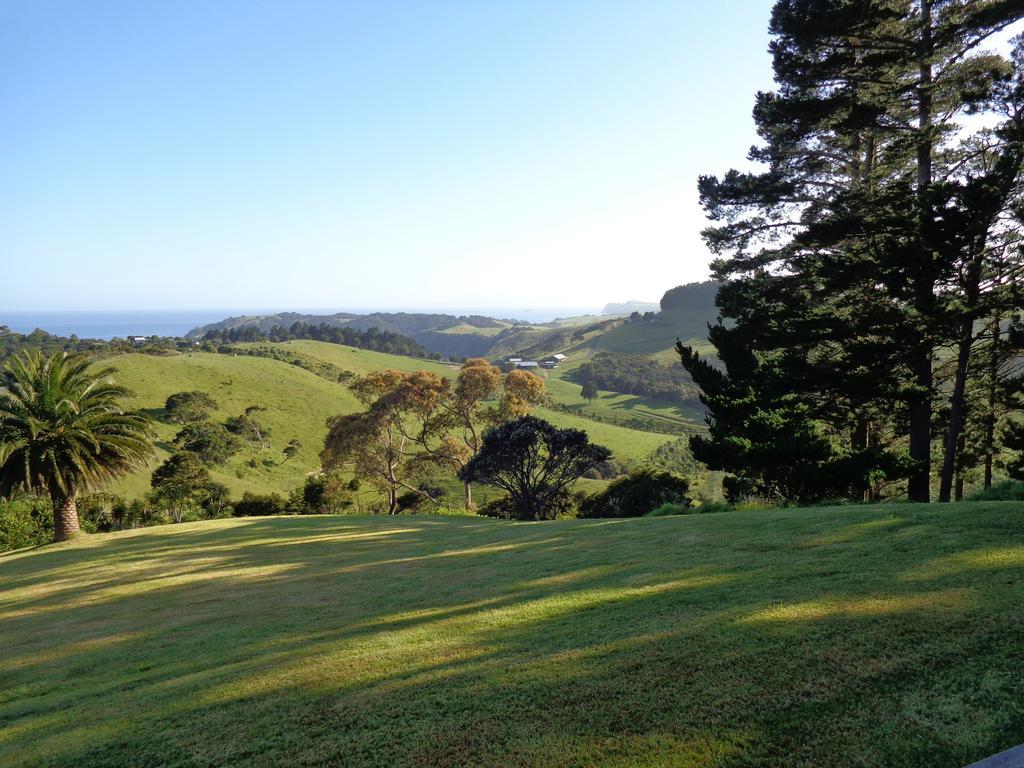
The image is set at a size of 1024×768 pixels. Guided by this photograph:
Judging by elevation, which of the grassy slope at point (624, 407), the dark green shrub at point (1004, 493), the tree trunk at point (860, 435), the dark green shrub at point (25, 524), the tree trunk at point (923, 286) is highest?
the tree trunk at point (923, 286)

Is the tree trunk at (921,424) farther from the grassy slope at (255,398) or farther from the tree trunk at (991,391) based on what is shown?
the grassy slope at (255,398)

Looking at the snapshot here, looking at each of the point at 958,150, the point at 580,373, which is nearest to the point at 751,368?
the point at 958,150

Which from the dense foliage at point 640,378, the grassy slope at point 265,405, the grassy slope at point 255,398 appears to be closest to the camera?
the grassy slope at point 265,405

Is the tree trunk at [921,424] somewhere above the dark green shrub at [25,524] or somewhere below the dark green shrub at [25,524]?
above

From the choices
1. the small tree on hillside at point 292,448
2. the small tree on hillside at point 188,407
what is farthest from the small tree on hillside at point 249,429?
the small tree on hillside at point 188,407

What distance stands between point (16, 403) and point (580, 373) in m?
165

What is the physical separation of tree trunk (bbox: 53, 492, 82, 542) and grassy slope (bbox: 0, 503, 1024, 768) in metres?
14.8

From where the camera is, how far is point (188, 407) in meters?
74.8

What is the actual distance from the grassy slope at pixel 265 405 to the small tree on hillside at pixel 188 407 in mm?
1504

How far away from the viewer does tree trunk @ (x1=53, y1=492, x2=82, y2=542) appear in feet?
75.5

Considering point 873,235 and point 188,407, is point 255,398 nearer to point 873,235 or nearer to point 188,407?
point 188,407

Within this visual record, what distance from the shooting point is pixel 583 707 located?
4.40 metres

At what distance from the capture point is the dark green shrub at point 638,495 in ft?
93.5

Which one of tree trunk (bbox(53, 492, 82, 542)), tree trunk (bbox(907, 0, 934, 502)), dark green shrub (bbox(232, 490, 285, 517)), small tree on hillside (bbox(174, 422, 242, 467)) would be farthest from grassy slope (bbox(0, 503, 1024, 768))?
small tree on hillside (bbox(174, 422, 242, 467))
